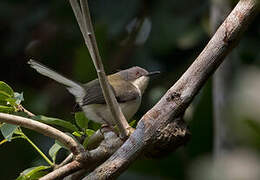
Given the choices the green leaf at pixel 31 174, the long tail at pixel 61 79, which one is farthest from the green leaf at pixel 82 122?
the long tail at pixel 61 79

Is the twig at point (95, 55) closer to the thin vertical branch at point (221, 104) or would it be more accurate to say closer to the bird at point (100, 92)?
the thin vertical branch at point (221, 104)

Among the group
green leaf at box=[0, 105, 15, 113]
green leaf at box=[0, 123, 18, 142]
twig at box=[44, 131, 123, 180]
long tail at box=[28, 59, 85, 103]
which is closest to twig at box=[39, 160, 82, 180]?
twig at box=[44, 131, 123, 180]

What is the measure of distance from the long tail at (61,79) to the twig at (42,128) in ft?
4.84

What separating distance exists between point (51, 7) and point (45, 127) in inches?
130

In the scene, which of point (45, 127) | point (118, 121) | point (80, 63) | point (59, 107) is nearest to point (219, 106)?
point (118, 121)

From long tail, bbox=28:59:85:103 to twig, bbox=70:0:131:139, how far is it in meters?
1.52

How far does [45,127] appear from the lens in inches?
64.5

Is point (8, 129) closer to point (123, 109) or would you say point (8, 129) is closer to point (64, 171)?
point (64, 171)

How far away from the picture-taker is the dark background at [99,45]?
141 inches

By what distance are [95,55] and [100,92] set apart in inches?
85.0

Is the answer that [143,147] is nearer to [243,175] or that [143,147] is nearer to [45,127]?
[45,127]

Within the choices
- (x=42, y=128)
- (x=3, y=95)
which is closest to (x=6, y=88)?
(x=3, y=95)

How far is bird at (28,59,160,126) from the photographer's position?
10.6ft

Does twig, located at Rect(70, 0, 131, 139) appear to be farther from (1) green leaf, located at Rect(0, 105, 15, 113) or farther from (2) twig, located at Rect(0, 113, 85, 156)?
(1) green leaf, located at Rect(0, 105, 15, 113)
